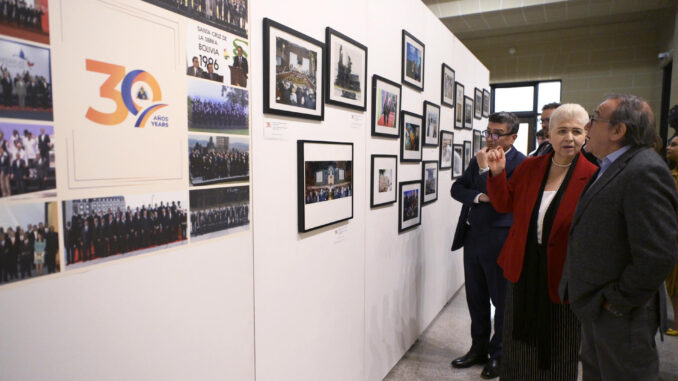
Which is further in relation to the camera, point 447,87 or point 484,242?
point 447,87

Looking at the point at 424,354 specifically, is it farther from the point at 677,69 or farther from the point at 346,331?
the point at 677,69

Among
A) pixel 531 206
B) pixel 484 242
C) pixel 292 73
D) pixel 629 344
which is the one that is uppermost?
pixel 292 73

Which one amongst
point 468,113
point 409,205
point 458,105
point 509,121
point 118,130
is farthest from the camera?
point 468,113

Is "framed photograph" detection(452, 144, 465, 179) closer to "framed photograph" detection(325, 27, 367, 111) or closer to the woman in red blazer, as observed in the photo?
the woman in red blazer

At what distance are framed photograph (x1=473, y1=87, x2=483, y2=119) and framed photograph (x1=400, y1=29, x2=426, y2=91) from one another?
2109mm

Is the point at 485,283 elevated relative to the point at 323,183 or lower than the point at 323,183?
lower

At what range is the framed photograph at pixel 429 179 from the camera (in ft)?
11.8

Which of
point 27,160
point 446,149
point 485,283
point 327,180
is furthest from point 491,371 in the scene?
point 27,160

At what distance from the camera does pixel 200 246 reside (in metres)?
1.43

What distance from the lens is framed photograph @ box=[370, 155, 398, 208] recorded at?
265 cm

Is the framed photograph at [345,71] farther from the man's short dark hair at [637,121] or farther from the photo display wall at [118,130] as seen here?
the man's short dark hair at [637,121]

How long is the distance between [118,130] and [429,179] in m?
2.97

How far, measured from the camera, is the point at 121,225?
117cm

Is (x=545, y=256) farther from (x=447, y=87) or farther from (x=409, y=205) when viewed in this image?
(x=447, y=87)
